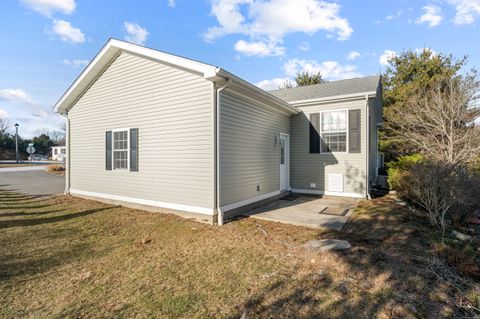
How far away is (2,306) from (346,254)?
4.45 meters

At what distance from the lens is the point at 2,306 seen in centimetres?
263

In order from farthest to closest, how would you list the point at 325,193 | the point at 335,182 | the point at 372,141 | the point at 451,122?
the point at 372,141 → the point at 451,122 → the point at 325,193 → the point at 335,182

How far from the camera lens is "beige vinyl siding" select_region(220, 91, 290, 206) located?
19.6 feet

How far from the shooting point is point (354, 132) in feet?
27.8

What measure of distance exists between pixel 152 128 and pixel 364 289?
6098 mm

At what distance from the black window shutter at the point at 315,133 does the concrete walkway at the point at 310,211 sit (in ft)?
5.99

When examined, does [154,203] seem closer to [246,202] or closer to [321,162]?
[246,202]

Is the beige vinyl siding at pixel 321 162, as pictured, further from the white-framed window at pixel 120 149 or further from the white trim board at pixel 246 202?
the white-framed window at pixel 120 149

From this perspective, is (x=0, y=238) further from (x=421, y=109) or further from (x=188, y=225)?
(x=421, y=109)

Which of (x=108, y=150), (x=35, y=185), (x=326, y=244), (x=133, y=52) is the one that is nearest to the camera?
(x=326, y=244)

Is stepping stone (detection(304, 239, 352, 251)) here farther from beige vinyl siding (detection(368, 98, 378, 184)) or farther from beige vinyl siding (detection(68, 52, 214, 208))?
beige vinyl siding (detection(368, 98, 378, 184))

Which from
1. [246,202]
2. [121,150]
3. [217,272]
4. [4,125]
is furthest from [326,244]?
[4,125]

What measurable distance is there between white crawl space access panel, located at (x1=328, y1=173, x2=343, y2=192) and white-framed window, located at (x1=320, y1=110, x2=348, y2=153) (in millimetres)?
893

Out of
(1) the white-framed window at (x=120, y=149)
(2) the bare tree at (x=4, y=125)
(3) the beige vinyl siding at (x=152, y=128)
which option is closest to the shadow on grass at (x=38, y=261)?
(3) the beige vinyl siding at (x=152, y=128)
